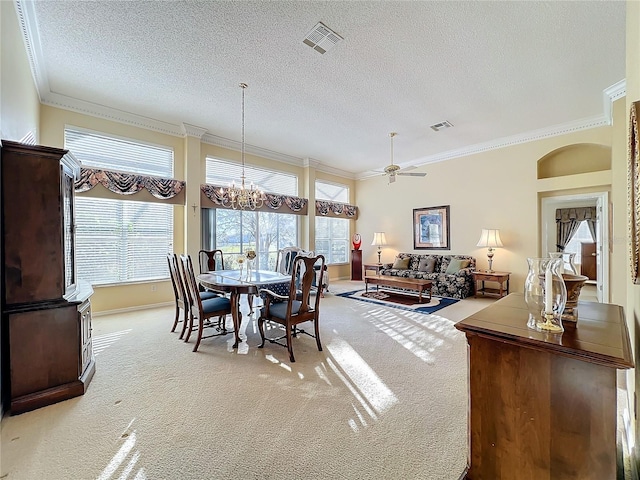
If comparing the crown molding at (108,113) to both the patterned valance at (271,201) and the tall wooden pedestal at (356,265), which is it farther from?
the tall wooden pedestal at (356,265)

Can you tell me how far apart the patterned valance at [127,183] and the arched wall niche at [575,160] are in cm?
695

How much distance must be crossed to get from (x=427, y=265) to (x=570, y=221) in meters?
5.16

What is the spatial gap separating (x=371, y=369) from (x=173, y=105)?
15.0ft

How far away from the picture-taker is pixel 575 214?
8.17 metres

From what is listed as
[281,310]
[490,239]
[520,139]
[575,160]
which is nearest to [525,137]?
[520,139]

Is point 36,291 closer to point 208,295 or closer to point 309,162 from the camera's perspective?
point 208,295

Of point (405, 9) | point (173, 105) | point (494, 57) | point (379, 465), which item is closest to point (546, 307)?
point (379, 465)

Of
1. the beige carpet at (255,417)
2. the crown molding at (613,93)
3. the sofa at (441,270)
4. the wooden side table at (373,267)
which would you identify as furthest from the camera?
the wooden side table at (373,267)

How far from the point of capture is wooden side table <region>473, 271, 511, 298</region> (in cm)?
556

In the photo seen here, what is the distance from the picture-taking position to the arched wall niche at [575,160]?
5.06m

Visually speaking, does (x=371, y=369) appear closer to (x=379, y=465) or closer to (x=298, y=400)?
(x=298, y=400)

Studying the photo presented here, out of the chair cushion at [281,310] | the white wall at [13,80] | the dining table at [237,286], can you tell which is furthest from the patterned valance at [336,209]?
the white wall at [13,80]

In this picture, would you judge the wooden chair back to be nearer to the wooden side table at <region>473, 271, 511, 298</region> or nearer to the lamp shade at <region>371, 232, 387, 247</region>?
the wooden side table at <region>473, 271, 511, 298</region>

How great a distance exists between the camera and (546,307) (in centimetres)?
129
